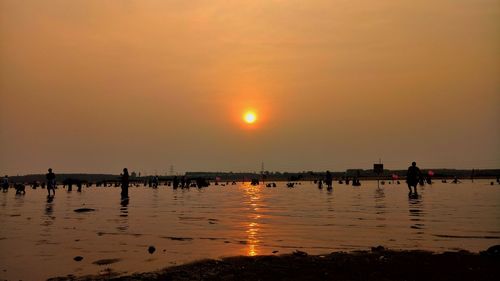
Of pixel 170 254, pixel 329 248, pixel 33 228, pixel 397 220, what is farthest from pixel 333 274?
pixel 33 228

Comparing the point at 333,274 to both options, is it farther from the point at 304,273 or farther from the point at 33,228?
the point at 33,228

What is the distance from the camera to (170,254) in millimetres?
11891

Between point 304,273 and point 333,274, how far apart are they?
57 centimetres

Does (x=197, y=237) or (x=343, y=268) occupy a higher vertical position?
(x=343, y=268)

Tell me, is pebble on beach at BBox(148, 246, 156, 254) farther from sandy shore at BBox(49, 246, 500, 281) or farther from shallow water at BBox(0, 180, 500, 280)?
sandy shore at BBox(49, 246, 500, 281)

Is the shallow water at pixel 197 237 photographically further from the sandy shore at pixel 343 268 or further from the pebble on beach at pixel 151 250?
the sandy shore at pixel 343 268

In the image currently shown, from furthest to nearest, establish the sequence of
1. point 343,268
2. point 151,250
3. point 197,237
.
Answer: point 197,237 < point 151,250 < point 343,268

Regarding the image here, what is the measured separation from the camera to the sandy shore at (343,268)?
886cm

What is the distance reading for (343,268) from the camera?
9.48 metres

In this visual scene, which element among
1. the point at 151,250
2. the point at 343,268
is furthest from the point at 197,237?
the point at 343,268

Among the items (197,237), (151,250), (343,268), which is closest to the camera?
(343,268)

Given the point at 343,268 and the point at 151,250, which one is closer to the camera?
the point at 343,268

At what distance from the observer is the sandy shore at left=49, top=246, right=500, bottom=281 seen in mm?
8859

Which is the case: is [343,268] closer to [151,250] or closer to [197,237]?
[151,250]
